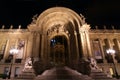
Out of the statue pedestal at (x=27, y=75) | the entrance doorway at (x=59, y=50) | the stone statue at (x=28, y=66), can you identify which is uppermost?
the entrance doorway at (x=59, y=50)

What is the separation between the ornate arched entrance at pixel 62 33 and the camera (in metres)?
32.2

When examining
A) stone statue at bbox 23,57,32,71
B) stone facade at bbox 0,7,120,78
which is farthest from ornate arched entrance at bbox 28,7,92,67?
stone statue at bbox 23,57,32,71

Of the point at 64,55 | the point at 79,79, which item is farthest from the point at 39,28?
the point at 79,79

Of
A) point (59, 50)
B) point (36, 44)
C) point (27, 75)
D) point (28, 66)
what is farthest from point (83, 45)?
point (27, 75)

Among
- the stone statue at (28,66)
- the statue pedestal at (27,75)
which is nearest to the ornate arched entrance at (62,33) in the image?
the stone statue at (28,66)

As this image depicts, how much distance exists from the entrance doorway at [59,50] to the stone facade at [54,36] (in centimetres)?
35

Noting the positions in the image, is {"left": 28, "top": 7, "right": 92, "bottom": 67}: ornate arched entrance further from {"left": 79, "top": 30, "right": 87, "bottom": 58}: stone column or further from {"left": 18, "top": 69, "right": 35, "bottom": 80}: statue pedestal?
{"left": 18, "top": 69, "right": 35, "bottom": 80}: statue pedestal

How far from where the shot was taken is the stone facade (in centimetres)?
3250

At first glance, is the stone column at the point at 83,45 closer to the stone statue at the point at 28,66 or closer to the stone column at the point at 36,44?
the stone column at the point at 36,44

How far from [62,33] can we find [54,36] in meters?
1.97

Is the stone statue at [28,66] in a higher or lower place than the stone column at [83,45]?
lower

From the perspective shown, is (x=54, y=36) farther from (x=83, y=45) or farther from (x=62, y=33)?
(x=83, y=45)

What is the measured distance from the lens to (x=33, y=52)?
31.0 m

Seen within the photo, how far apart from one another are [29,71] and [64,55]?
11257 millimetres
